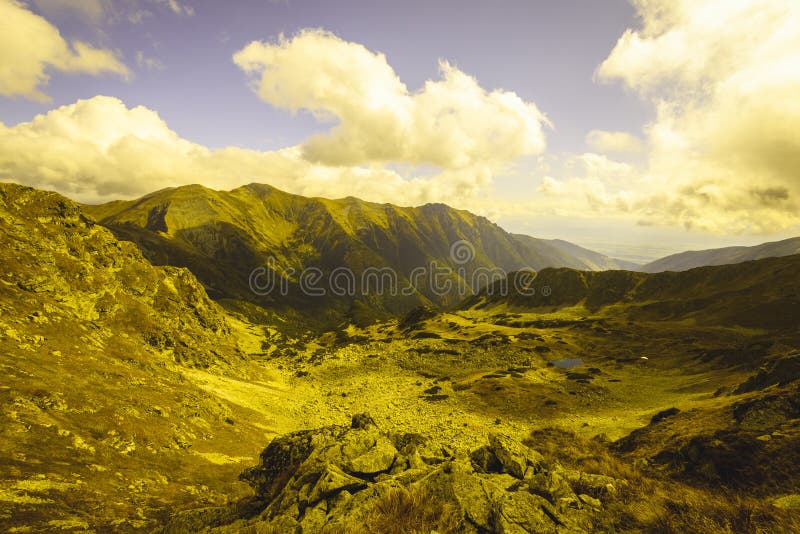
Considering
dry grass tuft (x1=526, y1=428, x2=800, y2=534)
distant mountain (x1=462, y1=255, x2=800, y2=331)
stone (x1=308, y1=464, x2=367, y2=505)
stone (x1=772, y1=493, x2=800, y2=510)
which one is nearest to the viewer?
dry grass tuft (x1=526, y1=428, x2=800, y2=534)

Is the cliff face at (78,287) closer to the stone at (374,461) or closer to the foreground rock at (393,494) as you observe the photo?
the foreground rock at (393,494)

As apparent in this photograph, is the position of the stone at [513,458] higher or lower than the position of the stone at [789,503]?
lower

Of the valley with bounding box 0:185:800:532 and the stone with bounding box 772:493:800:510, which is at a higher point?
the stone with bounding box 772:493:800:510

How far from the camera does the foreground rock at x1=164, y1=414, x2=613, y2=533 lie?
9602 mm

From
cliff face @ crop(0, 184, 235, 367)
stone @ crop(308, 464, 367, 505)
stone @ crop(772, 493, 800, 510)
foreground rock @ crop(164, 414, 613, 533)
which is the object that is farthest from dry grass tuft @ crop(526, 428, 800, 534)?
cliff face @ crop(0, 184, 235, 367)

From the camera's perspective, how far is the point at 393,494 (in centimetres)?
1038

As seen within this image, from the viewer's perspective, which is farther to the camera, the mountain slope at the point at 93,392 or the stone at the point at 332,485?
the mountain slope at the point at 93,392

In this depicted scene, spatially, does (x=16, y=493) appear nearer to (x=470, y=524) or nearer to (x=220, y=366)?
(x=470, y=524)

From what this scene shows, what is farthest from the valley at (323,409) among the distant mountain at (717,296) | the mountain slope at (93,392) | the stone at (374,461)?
the distant mountain at (717,296)

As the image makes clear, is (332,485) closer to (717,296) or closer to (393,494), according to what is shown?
(393,494)

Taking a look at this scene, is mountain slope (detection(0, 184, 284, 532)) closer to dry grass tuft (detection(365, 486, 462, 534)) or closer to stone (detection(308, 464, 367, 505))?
stone (detection(308, 464, 367, 505))

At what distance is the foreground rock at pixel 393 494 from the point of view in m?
9.60

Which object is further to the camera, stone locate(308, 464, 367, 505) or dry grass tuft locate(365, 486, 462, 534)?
stone locate(308, 464, 367, 505)

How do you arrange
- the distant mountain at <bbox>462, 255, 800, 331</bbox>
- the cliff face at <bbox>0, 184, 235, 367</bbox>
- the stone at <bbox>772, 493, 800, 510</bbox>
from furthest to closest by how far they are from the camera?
the distant mountain at <bbox>462, 255, 800, 331</bbox> → the cliff face at <bbox>0, 184, 235, 367</bbox> → the stone at <bbox>772, 493, 800, 510</bbox>
